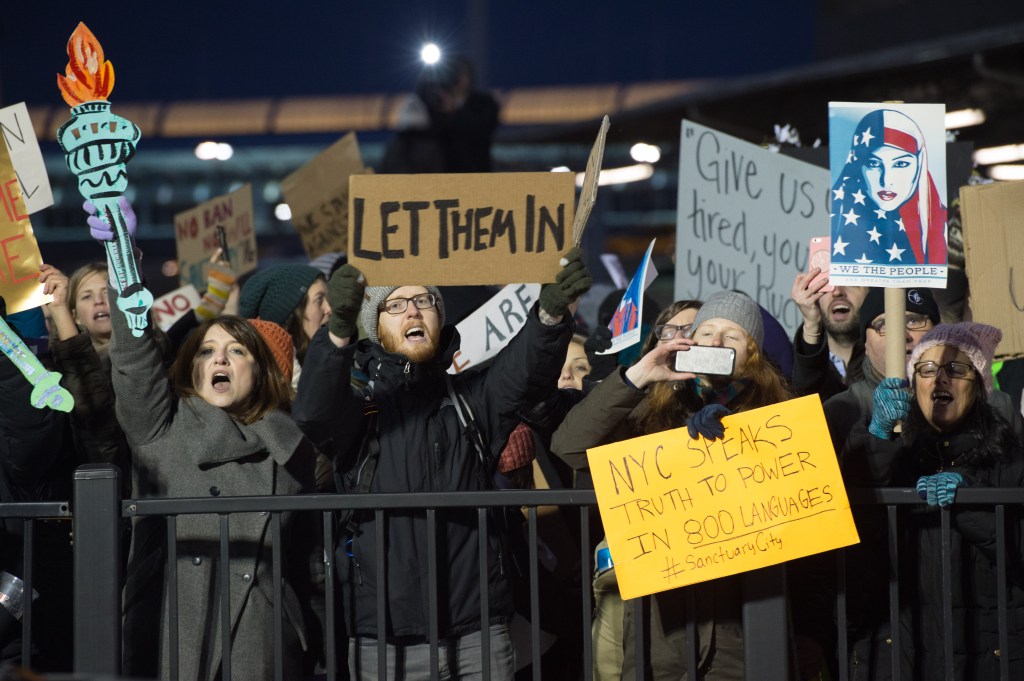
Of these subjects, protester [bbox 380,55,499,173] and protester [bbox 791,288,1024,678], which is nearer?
protester [bbox 791,288,1024,678]

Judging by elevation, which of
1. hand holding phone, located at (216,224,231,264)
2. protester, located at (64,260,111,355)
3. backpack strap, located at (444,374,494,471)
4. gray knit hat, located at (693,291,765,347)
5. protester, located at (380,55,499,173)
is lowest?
backpack strap, located at (444,374,494,471)

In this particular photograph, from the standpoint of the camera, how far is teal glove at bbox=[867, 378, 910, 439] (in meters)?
3.42

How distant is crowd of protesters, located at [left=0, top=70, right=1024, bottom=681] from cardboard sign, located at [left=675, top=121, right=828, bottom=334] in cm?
128

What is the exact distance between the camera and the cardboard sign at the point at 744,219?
17.9 feet

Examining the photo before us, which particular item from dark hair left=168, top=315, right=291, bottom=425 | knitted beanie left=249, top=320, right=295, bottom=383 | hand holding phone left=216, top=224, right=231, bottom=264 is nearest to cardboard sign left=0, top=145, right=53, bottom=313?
dark hair left=168, top=315, right=291, bottom=425

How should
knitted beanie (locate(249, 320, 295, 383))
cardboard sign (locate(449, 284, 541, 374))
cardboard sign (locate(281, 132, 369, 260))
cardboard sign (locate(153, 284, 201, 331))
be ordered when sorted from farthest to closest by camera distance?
cardboard sign (locate(281, 132, 369, 260)) < cardboard sign (locate(153, 284, 201, 331)) < cardboard sign (locate(449, 284, 541, 374)) < knitted beanie (locate(249, 320, 295, 383))

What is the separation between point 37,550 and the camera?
3.98 m

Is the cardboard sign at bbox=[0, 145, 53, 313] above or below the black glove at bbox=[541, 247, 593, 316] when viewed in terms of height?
above

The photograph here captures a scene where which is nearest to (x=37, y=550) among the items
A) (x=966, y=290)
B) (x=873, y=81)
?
(x=966, y=290)

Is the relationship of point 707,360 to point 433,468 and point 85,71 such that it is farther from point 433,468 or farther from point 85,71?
point 85,71

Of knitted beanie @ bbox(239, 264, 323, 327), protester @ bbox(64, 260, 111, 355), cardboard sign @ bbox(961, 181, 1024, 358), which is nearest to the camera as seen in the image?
cardboard sign @ bbox(961, 181, 1024, 358)

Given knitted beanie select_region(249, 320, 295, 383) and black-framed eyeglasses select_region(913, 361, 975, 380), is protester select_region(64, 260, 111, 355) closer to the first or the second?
knitted beanie select_region(249, 320, 295, 383)

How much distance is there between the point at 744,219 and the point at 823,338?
1.40 metres

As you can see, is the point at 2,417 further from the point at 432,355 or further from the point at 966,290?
the point at 966,290
